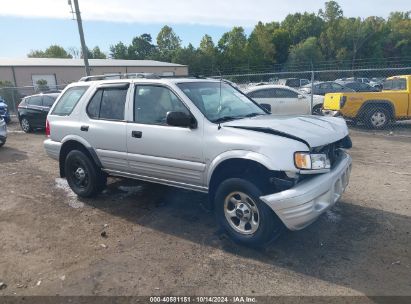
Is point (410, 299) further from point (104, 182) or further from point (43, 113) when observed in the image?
point (43, 113)

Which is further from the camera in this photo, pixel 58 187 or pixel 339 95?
pixel 339 95

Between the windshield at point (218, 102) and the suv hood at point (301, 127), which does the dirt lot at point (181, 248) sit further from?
the windshield at point (218, 102)

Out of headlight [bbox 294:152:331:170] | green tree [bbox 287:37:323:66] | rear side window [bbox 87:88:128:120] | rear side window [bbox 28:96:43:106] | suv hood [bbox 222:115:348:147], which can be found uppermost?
green tree [bbox 287:37:323:66]

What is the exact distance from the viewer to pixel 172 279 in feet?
11.5

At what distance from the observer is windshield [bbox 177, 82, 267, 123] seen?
4.45 meters

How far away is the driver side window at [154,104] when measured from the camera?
4590mm

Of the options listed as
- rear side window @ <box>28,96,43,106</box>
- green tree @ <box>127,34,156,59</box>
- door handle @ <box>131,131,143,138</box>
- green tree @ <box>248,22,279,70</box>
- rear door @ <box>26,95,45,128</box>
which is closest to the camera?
door handle @ <box>131,131,143,138</box>

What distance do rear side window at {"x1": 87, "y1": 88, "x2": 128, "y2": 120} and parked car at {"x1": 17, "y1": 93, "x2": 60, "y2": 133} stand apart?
911cm

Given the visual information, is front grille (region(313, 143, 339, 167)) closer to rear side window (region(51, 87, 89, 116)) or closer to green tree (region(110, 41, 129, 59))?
rear side window (region(51, 87, 89, 116))

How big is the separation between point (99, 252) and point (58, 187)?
296 centimetres

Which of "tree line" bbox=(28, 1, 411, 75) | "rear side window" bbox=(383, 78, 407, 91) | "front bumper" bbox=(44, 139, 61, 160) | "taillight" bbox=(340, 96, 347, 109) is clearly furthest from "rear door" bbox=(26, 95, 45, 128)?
"tree line" bbox=(28, 1, 411, 75)

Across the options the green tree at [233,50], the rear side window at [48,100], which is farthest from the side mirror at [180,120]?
the green tree at [233,50]

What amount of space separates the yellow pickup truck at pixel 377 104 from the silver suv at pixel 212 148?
719cm

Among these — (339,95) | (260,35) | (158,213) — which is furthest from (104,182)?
(260,35)
